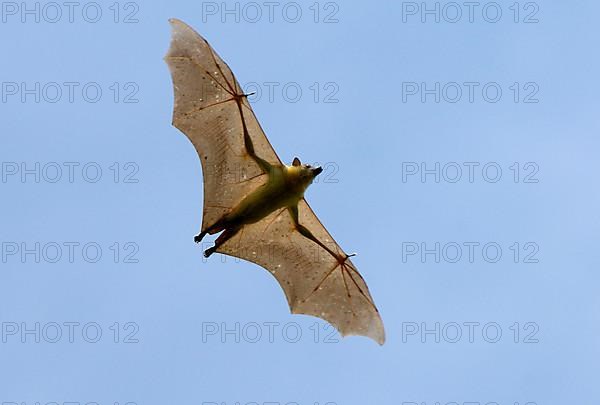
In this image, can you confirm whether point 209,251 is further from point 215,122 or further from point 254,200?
point 215,122

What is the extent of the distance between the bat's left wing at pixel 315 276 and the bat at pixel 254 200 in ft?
0.08

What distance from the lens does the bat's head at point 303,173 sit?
2806 centimetres

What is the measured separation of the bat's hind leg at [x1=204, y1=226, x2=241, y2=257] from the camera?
2880 cm

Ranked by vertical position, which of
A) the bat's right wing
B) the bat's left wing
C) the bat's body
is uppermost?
the bat's right wing

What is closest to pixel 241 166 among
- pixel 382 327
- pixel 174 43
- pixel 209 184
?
pixel 209 184

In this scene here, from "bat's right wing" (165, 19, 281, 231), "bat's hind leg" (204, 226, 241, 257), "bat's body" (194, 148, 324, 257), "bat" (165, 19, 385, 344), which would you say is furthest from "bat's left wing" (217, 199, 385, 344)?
"bat's right wing" (165, 19, 281, 231)

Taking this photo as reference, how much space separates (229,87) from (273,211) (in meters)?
2.95

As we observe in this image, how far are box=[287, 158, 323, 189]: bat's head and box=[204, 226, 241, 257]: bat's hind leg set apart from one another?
1.80 m

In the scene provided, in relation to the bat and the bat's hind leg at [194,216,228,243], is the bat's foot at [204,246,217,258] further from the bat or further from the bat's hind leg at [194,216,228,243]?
the bat's hind leg at [194,216,228,243]

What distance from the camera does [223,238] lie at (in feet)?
94.8

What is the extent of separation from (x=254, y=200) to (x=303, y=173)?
1.27 metres

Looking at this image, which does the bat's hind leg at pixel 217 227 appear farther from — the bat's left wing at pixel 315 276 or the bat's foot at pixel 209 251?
the bat's left wing at pixel 315 276

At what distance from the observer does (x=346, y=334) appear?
97.6 ft

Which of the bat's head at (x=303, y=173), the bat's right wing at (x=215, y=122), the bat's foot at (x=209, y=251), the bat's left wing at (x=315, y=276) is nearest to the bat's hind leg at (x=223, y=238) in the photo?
the bat's foot at (x=209, y=251)
